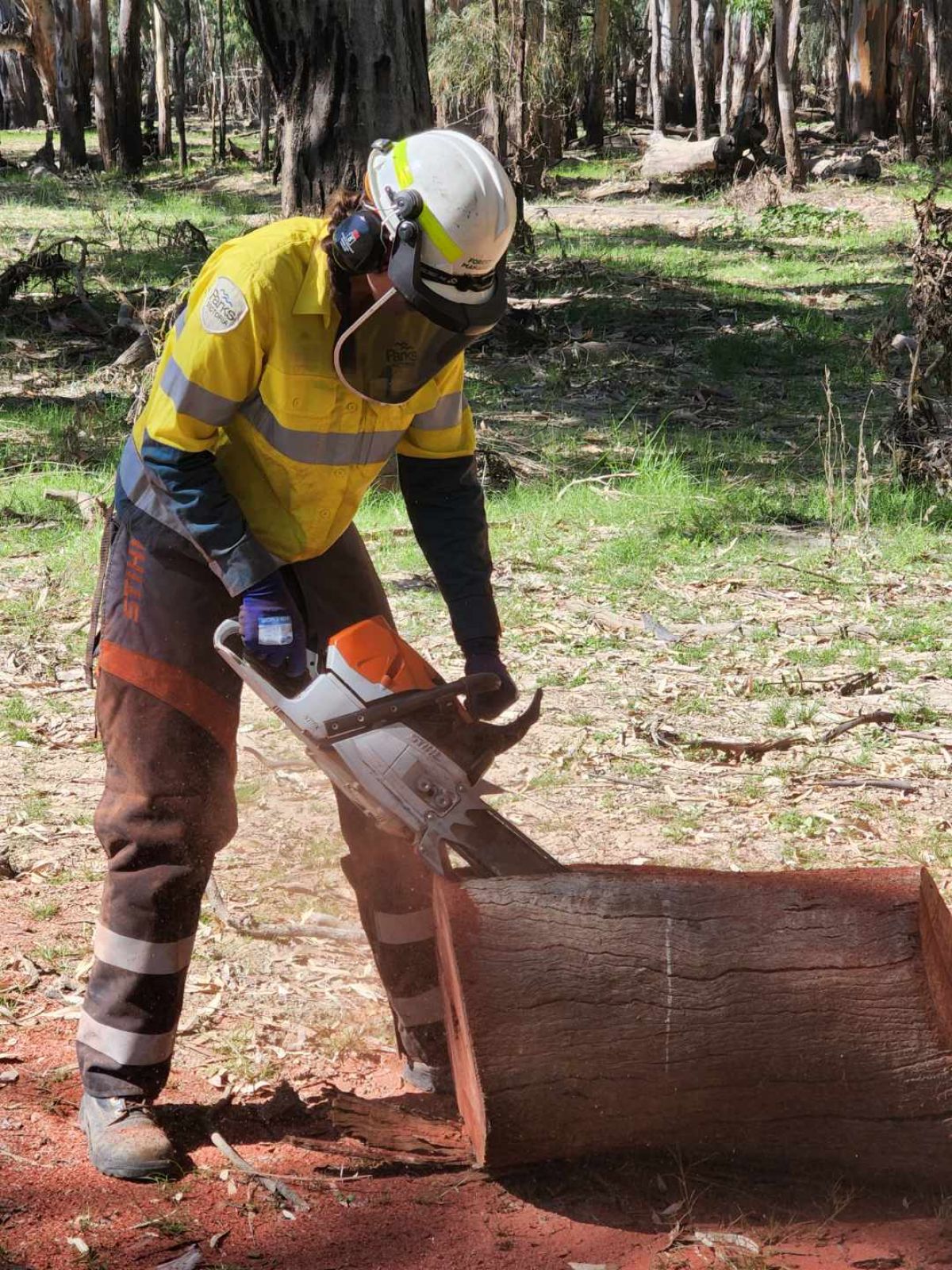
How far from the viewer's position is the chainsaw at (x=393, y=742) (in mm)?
2740

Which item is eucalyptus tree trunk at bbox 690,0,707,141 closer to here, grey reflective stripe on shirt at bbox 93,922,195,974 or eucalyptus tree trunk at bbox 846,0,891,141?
eucalyptus tree trunk at bbox 846,0,891,141

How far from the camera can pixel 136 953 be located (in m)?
2.90

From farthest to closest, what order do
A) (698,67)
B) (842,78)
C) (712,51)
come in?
(712,51) → (698,67) → (842,78)

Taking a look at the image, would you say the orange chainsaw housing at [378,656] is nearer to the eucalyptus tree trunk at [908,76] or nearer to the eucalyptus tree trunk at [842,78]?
the eucalyptus tree trunk at [908,76]

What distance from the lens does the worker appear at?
271cm

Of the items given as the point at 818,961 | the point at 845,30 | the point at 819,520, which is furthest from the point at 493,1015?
the point at 845,30

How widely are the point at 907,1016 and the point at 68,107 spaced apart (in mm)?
25798

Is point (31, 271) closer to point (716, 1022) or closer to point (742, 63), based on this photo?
point (716, 1022)

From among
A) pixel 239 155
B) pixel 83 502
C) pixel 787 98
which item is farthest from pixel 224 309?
pixel 239 155

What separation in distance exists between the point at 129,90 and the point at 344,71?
19.7m

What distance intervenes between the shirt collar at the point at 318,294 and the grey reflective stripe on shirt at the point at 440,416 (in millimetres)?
401

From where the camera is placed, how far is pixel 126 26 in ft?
83.5

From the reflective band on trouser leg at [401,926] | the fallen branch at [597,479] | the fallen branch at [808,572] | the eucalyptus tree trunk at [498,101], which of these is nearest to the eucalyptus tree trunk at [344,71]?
the fallen branch at [597,479]

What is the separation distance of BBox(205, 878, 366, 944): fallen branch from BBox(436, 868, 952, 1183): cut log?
4.52ft
